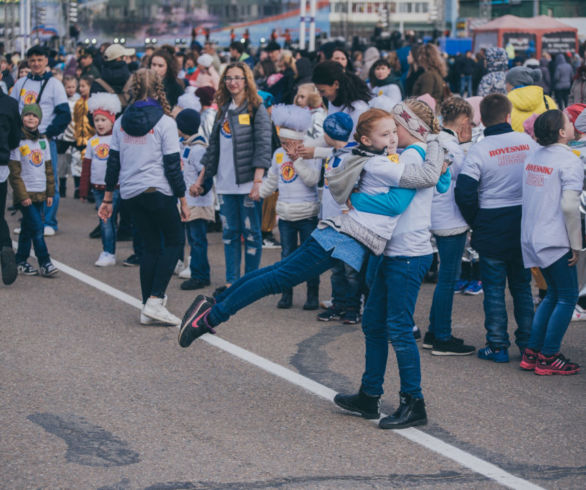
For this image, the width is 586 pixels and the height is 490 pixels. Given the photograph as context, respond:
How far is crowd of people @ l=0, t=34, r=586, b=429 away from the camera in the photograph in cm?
550

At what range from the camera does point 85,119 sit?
13523 mm

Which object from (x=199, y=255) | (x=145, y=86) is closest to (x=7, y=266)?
(x=199, y=255)

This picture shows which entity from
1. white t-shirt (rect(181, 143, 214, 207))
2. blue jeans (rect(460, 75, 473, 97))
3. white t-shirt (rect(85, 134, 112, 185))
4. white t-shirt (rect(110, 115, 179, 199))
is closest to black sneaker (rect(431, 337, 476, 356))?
white t-shirt (rect(110, 115, 179, 199))

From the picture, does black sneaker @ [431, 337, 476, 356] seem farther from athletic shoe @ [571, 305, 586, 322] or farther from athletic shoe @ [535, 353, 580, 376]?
athletic shoe @ [571, 305, 586, 322]

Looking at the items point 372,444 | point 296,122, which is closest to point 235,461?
point 372,444

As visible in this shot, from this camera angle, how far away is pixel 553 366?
6652 mm

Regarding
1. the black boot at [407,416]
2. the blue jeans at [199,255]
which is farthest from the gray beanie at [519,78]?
the black boot at [407,416]

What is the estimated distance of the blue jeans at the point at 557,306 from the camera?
261 inches

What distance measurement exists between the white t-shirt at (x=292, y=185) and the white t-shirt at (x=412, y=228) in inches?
113

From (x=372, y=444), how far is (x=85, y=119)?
9317mm

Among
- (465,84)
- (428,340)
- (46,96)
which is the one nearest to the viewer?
(428,340)

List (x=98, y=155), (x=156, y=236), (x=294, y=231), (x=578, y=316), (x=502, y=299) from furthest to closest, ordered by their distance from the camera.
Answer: (x=98, y=155), (x=294, y=231), (x=578, y=316), (x=156, y=236), (x=502, y=299)

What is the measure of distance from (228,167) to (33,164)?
2.51 m

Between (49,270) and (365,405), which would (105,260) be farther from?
(365,405)
